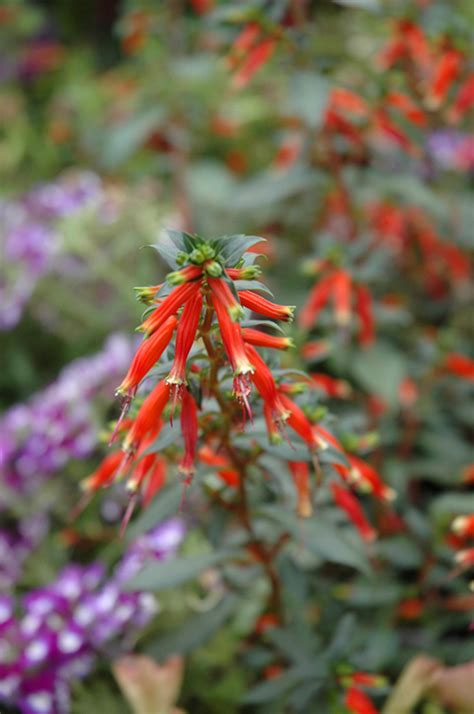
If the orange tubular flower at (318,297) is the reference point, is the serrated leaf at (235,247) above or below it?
below

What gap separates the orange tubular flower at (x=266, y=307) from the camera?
2.05ft

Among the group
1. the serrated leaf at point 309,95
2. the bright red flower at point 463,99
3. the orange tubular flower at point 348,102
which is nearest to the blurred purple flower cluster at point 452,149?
the bright red flower at point 463,99

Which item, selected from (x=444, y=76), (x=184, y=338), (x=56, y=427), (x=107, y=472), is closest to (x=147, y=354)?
(x=184, y=338)

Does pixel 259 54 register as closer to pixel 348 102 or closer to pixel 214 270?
pixel 348 102

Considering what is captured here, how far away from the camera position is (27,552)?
4.15 feet

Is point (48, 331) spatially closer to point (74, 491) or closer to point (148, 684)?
point (74, 491)

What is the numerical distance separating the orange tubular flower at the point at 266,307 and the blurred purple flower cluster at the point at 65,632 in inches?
20.8

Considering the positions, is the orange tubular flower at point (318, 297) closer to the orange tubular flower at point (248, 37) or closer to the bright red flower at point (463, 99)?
the orange tubular flower at point (248, 37)

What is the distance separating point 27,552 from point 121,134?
0.95 meters

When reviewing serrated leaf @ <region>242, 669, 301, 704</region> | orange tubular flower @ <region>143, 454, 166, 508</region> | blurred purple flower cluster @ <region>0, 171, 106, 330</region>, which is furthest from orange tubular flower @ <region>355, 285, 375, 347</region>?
blurred purple flower cluster @ <region>0, 171, 106, 330</region>

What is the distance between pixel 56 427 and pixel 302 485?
2.07ft

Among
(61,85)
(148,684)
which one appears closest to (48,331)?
(148,684)

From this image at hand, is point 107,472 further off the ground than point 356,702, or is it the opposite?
point 107,472

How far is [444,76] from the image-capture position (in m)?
1.40
